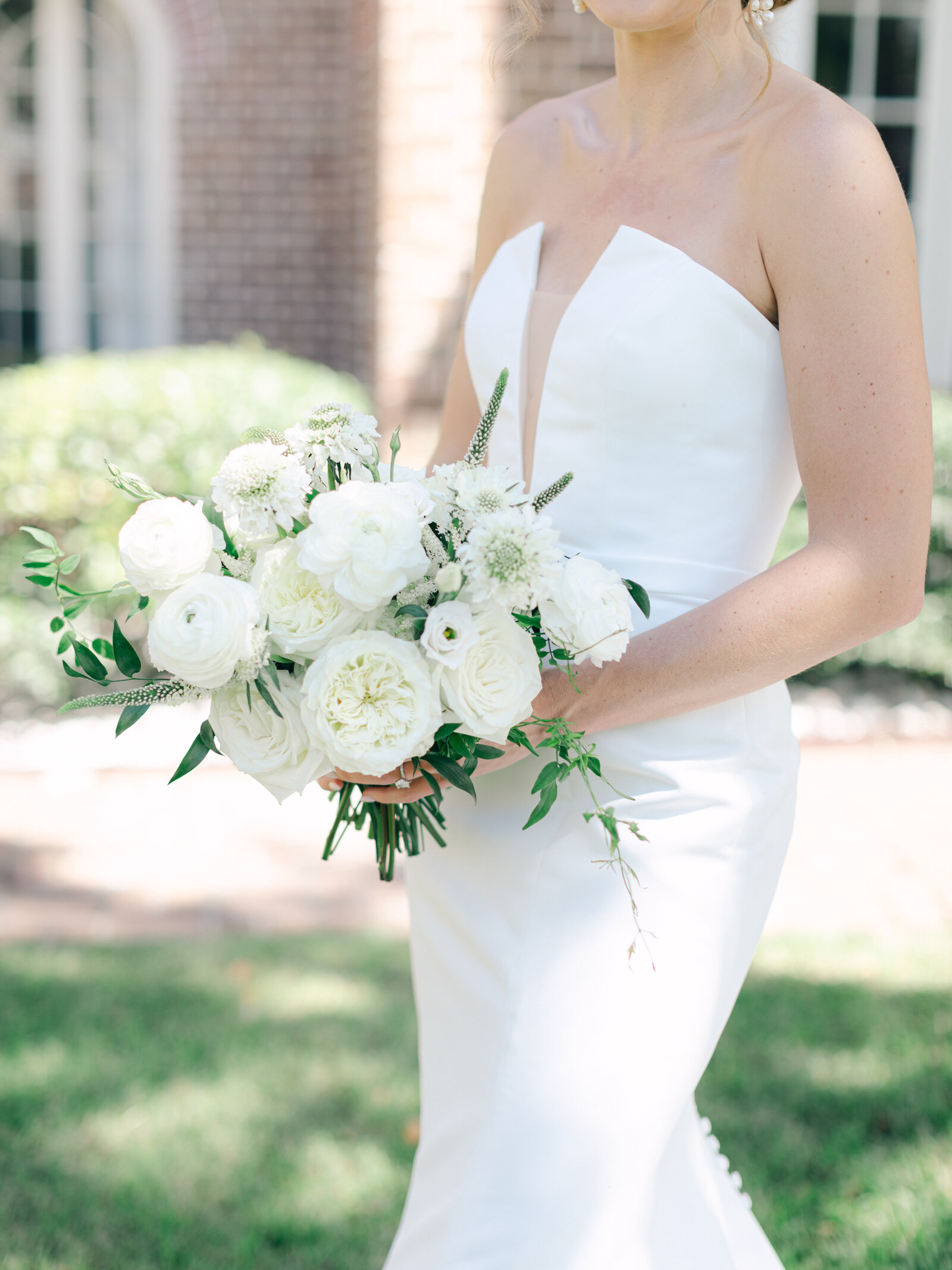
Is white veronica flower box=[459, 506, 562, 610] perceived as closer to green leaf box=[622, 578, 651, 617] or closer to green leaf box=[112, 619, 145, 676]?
green leaf box=[622, 578, 651, 617]

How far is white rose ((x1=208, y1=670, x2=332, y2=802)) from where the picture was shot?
5.52 feet

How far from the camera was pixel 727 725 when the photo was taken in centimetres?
194

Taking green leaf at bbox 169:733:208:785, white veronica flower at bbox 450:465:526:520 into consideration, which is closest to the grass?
green leaf at bbox 169:733:208:785

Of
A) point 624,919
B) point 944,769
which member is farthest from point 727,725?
point 944,769

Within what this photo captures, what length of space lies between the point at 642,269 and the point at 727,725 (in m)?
0.66

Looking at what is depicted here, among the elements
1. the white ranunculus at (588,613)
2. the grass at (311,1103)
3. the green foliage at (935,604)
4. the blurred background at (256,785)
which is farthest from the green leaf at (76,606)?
the green foliage at (935,604)

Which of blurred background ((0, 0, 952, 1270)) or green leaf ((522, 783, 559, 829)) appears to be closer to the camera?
green leaf ((522, 783, 559, 829))

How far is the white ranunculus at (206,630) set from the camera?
61.0 inches

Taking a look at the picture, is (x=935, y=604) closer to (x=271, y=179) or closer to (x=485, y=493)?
(x=271, y=179)

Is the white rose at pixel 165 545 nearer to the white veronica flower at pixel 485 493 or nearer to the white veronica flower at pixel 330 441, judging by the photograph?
the white veronica flower at pixel 330 441

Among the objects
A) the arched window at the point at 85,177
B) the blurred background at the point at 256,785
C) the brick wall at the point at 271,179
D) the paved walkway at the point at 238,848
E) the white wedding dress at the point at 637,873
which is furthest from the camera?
the arched window at the point at 85,177

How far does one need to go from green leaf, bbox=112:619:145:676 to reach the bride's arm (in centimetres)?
54

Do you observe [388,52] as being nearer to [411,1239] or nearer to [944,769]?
[944,769]

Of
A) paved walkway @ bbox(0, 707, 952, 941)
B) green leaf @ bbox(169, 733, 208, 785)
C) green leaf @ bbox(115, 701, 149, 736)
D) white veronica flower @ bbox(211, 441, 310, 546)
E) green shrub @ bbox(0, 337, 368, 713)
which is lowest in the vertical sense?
paved walkway @ bbox(0, 707, 952, 941)
